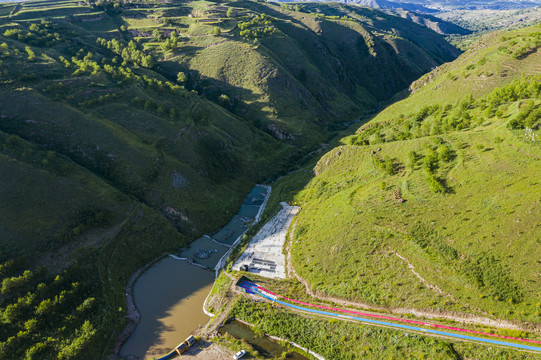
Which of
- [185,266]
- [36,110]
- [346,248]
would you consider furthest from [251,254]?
[36,110]

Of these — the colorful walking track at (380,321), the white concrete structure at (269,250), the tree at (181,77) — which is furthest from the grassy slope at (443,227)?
the tree at (181,77)

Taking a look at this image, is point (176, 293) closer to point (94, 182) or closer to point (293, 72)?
point (94, 182)

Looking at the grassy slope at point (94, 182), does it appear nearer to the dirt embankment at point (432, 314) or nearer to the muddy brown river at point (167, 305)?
the muddy brown river at point (167, 305)

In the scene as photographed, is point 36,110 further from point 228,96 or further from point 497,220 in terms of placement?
point 497,220

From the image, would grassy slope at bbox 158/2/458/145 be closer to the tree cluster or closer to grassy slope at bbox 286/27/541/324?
the tree cluster

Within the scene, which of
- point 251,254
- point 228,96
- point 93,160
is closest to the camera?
point 251,254

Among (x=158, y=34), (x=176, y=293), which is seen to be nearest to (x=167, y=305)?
(x=176, y=293)

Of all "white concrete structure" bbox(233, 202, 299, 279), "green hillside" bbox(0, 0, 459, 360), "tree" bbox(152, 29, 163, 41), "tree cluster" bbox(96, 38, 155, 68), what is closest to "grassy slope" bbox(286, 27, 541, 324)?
"white concrete structure" bbox(233, 202, 299, 279)
